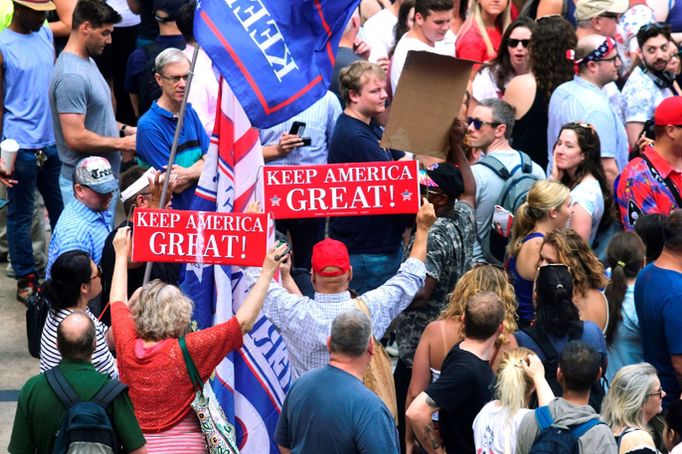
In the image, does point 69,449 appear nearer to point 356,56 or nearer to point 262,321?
point 262,321

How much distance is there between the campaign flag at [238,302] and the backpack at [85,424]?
146cm

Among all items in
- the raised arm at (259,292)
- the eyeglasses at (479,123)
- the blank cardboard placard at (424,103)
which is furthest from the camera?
the eyeglasses at (479,123)

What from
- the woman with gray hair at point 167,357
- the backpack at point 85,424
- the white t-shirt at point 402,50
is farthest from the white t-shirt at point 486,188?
the backpack at point 85,424

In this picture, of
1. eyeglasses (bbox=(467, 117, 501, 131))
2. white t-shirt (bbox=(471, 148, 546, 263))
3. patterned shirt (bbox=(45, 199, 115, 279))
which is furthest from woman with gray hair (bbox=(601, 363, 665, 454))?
patterned shirt (bbox=(45, 199, 115, 279))

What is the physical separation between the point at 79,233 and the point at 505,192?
2730mm

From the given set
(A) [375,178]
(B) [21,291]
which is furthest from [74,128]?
(A) [375,178]

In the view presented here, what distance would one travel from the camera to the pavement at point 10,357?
8125mm

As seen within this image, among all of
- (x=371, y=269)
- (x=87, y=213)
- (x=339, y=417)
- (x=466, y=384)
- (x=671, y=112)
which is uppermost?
(x=339, y=417)

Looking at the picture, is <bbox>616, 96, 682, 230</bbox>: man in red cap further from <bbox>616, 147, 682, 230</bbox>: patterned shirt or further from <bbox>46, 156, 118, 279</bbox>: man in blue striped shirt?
<bbox>46, 156, 118, 279</bbox>: man in blue striped shirt

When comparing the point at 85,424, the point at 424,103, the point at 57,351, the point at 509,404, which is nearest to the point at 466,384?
the point at 509,404

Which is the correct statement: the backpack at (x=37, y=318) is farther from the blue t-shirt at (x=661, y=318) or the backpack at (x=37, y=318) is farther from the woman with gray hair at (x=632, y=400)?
the blue t-shirt at (x=661, y=318)

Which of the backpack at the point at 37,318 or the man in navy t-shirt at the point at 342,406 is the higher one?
the man in navy t-shirt at the point at 342,406

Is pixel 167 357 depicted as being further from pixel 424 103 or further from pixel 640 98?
pixel 640 98

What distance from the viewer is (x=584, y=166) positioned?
8.40 m
